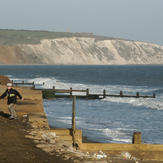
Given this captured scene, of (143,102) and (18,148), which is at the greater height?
(143,102)

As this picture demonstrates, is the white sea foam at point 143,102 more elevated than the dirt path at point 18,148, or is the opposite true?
the white sea foam at point 143,102

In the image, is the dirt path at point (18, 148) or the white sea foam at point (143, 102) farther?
the white sea foam at point (143, 102)

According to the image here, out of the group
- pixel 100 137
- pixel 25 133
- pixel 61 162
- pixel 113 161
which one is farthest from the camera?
pixel 100 137

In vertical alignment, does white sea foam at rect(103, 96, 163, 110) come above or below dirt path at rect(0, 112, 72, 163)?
above

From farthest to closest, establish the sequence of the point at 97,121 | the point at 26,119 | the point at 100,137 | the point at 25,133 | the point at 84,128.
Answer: the point at 97,121 < the point at 84,128 < the point at 100,137 < the point at 26,119 < the point at 25,133

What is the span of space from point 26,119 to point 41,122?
4.32ft

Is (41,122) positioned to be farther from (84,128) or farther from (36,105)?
(84,128)

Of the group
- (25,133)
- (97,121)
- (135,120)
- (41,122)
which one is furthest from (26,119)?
(135,120)

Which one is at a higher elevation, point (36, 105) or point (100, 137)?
point (36, 105)

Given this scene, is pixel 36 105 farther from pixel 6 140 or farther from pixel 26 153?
pixel 26 153

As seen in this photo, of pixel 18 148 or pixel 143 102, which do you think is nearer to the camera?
pixel 18 148

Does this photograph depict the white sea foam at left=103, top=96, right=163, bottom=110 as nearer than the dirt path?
No

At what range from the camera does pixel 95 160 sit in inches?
449

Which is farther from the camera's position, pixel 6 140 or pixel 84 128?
pixel 84 128
